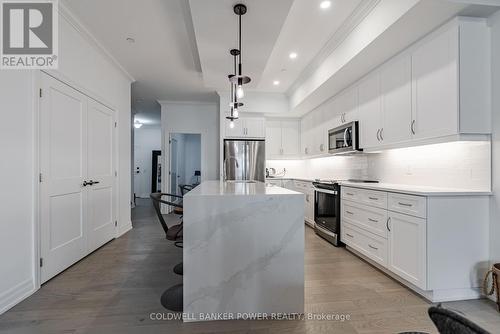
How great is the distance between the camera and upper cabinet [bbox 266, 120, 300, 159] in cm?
559

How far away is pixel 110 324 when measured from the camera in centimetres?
177

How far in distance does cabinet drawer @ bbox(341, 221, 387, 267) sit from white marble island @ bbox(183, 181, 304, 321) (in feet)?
3.97

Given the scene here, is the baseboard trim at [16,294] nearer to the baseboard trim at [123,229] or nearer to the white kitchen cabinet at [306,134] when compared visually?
the baseboard trim at [123,229]

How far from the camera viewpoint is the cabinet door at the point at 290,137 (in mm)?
5645

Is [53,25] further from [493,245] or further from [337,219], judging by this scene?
[493,245]

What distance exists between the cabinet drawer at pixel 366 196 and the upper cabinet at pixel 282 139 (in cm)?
239

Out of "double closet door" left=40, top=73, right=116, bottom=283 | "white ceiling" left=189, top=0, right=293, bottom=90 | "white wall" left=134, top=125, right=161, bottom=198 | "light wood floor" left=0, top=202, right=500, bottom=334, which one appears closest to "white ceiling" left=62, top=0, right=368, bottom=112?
"white ceiling" left=189, top=0, right=293, bottom=90

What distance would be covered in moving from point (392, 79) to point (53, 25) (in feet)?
12.2

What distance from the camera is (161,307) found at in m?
1.98

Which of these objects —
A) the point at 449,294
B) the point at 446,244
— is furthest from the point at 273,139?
the point at 449,294

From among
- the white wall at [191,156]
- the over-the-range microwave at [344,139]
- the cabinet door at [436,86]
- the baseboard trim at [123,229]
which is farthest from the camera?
the white wall at [191,156]

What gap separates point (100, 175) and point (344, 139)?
3659 millimetres

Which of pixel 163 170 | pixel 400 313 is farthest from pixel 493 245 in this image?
pixel 163 170

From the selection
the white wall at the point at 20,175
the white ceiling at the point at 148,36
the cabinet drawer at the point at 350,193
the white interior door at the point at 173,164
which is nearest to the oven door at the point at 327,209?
the cabinet drawer at the point at 350,193
